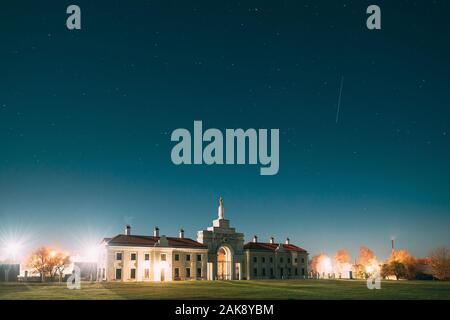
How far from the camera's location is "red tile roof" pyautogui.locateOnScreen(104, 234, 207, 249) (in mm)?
73188

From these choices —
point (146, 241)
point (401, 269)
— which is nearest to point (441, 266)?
point (401, 269)

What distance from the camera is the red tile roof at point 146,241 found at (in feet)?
240

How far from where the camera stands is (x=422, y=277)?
266 ft

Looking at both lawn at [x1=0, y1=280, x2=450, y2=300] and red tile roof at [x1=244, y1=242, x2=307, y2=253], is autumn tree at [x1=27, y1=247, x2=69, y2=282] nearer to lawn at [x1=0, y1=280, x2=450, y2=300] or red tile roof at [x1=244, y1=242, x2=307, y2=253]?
red tile roof at [x1=244, y1=242, x2=307, y2=253]

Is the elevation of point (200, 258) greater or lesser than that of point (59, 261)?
greater

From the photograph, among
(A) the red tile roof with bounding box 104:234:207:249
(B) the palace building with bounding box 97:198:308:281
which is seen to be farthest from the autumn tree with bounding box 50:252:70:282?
(A) the red tile roof with bounding box 104:234:207:249

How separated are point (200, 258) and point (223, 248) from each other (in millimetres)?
7000

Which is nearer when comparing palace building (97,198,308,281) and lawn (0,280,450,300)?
lawn (0,280,450,300)

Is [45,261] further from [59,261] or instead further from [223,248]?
[223,248]

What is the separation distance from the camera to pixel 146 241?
3007 inches
